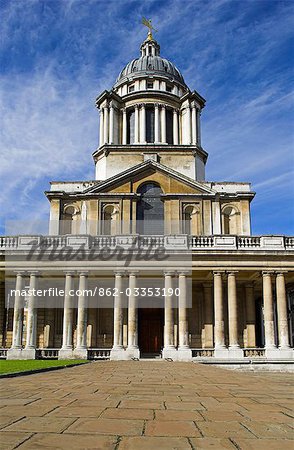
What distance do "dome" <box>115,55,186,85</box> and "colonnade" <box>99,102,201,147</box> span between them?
515 centimetres

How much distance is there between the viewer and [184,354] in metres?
28.9

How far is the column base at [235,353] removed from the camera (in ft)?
95.4

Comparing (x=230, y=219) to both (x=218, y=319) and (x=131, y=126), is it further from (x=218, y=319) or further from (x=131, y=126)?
(x=131, y=126)

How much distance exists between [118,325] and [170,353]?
12.4 ft

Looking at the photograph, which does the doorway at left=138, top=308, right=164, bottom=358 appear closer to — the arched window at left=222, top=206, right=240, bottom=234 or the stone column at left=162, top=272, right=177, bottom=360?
the stone column at left=162, top=272, right=177, bottom=360

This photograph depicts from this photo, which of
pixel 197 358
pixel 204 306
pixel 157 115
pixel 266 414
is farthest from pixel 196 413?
pixel 157 115

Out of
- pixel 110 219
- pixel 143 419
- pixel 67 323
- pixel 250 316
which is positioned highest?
pixel 110 219

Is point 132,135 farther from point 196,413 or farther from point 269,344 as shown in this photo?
point 196,413

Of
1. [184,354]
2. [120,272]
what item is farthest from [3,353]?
[184,354]

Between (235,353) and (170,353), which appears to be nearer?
(170,353)

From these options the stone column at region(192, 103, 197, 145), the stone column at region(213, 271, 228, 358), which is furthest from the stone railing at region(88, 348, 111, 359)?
the stone column at region(192, 103, 197, 145)

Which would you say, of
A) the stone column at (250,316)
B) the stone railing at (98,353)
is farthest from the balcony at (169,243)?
the stone railing at (98,353)

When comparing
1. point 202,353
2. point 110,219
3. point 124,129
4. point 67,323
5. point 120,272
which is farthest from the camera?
point 124,129

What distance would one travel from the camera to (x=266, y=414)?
276 inches
